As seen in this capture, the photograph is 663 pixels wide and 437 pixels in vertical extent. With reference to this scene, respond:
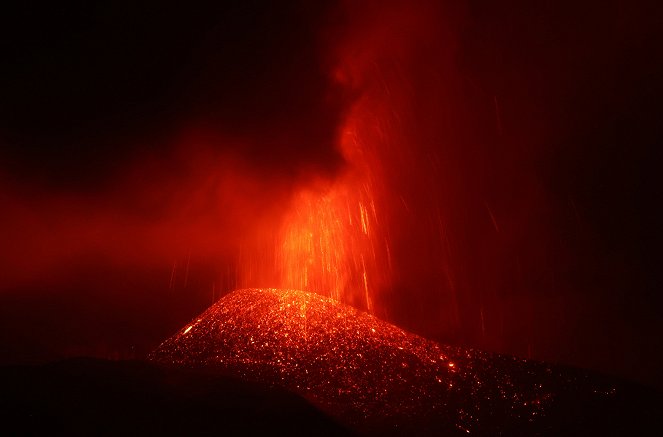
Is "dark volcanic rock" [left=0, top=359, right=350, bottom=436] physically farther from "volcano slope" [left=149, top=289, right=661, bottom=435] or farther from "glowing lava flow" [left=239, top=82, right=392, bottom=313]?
"glowing lava flow" [left=239, top=82, right=392, bottom=313]

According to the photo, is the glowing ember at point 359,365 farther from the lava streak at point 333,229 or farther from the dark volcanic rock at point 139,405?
the lava streak at point 333,229

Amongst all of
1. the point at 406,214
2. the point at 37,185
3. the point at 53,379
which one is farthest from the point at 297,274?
the point at 53,379

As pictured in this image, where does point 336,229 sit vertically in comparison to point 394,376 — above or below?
above

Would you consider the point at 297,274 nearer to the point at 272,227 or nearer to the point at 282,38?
the point at 272,227

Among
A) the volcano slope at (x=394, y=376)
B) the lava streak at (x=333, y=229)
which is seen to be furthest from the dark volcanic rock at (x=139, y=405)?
the lava streak at (x=333, y=229)

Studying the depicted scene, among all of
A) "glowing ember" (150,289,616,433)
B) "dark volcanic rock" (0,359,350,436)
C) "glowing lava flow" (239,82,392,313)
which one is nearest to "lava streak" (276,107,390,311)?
"glowing lava flow" (239,82,392,313)

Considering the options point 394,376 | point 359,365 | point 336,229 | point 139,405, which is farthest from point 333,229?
point 139,405

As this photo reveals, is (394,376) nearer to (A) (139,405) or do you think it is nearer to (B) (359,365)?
(B) (359,365)
